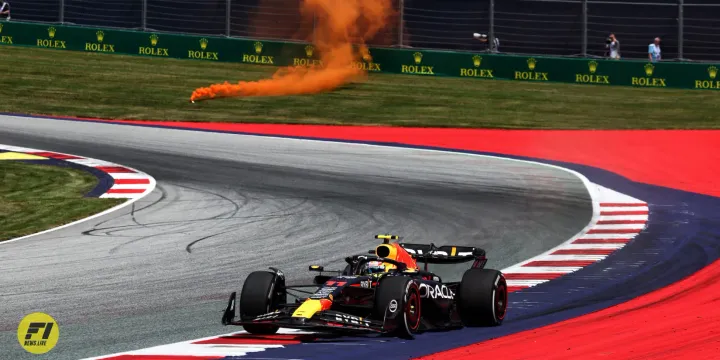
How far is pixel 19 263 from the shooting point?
13930 mm

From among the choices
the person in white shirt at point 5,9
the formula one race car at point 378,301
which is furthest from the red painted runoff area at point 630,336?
the person in white shirt at point 5,9

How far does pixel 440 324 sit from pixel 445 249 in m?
1.30

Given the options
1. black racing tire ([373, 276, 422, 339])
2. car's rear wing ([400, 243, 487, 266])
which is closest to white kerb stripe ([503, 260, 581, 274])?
car's rear wing ([400, 243, 487, 266])

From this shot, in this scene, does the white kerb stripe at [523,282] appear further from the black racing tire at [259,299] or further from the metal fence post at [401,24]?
the metal fence post at [401,24]

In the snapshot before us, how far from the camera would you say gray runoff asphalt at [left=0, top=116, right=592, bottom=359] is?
1157 cm

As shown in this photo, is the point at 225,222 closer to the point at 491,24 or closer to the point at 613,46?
the point at 491,24

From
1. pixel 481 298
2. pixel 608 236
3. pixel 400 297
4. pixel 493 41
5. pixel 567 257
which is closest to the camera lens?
pixel 400 297

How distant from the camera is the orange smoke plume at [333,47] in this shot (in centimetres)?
3509

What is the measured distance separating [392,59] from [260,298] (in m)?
27.5

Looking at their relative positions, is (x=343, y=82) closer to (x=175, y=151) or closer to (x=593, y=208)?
(x=175, y=151)

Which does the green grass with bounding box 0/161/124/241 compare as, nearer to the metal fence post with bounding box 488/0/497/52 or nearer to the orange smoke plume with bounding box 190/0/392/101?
the orange smoke plume with bounding box 190/0/392/101

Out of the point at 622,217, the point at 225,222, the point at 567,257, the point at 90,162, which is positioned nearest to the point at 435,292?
the point at 567,257

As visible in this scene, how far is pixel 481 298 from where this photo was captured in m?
11.3

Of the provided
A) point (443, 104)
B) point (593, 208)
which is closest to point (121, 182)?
point (593, 208)
